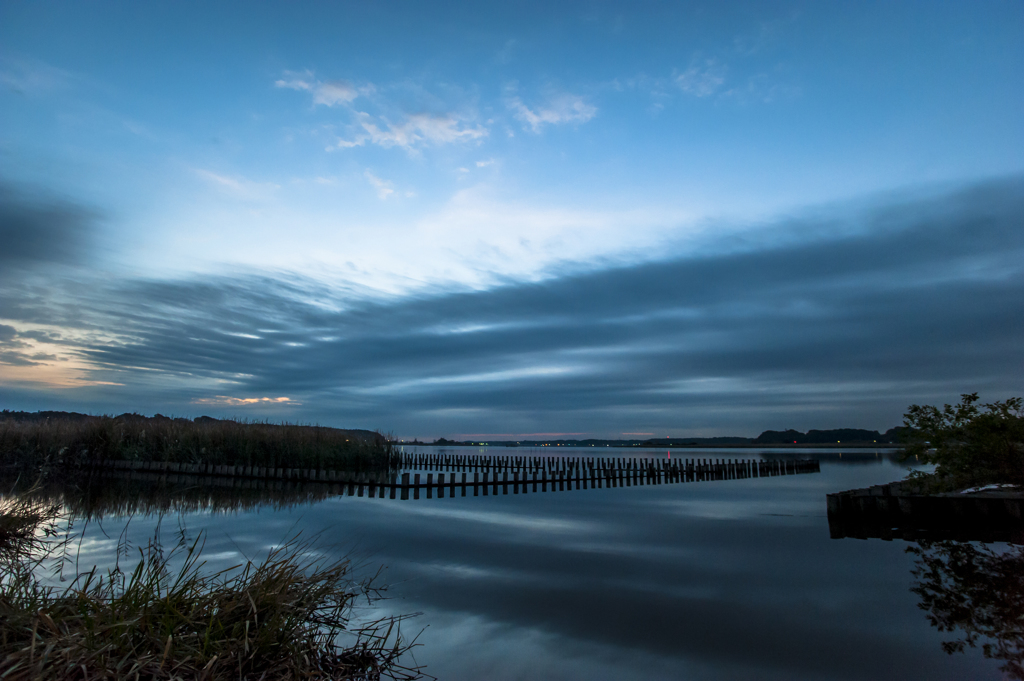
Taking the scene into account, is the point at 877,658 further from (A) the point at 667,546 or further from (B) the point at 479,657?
(A) the point at 667,546

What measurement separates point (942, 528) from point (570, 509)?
10.8 metres

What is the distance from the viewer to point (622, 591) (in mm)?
8391

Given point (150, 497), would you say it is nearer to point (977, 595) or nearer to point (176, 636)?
point (176, 636)

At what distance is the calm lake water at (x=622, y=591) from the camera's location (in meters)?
5.65

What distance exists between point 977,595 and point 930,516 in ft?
22.0

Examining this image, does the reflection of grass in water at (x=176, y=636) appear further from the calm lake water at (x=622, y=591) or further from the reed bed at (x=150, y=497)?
the reed bed at (x=150, y=497)

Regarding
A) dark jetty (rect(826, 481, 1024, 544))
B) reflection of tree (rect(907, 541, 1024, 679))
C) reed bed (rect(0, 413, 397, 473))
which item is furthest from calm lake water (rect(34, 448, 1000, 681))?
reed bed (rect(0, 413, 397, 473))

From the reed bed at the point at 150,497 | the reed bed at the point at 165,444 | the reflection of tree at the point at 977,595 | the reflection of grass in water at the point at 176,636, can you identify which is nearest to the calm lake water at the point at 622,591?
the reflection of tree at the point at 977,595

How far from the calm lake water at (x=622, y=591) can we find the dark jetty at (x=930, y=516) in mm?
825

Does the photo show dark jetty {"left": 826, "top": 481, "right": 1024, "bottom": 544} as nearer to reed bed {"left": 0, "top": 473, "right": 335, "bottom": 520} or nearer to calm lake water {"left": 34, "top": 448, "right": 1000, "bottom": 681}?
calm lake water {"left": 34, "top": 448, "right": 1000, "bottom": 681}

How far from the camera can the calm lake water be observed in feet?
18.5

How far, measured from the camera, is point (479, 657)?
5.61 metres

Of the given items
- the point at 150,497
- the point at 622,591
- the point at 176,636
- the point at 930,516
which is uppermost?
the point at 176,636

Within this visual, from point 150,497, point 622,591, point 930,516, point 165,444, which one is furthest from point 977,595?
point 165,444
